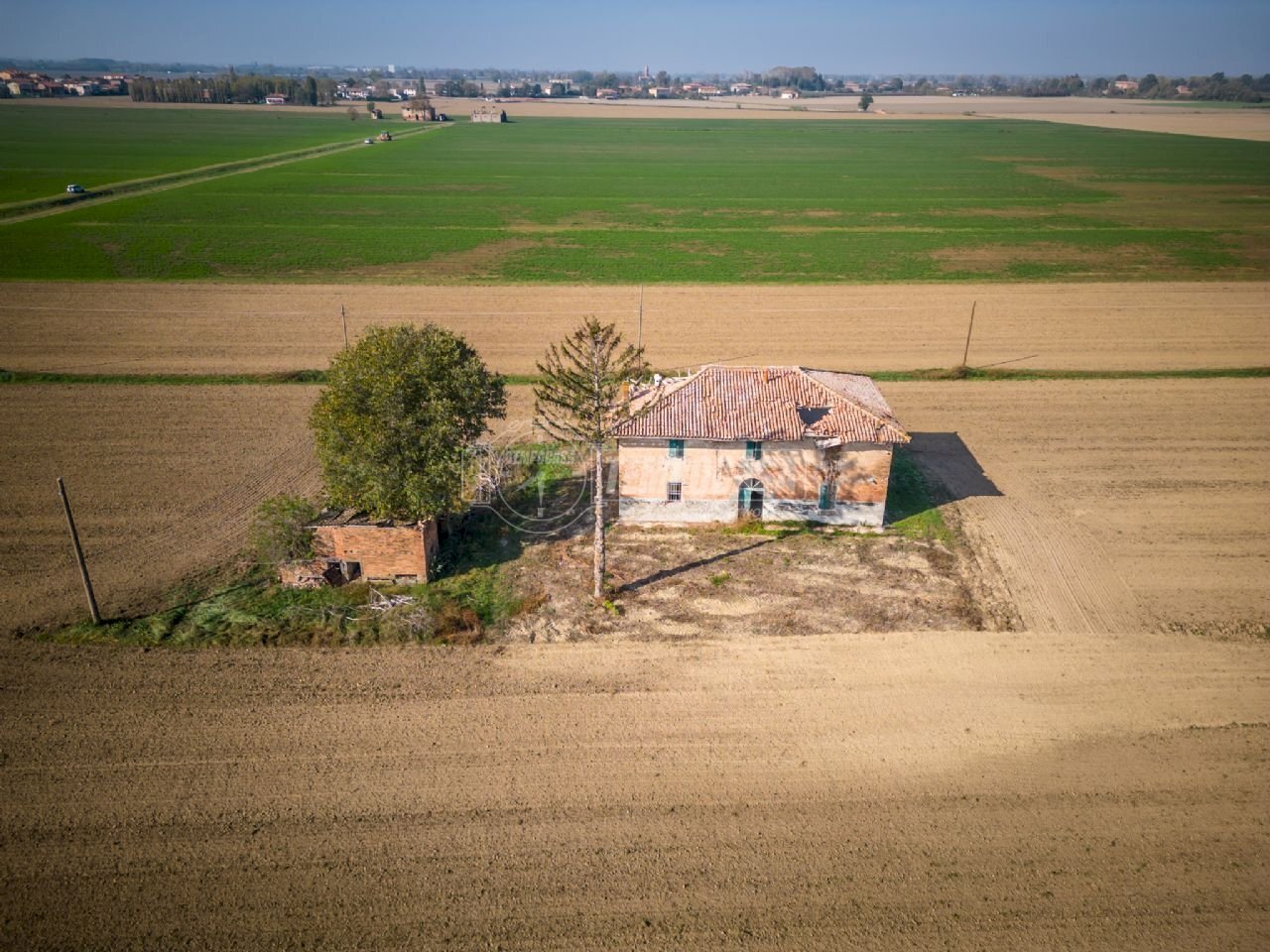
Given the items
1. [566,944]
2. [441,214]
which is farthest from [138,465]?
[441,214]

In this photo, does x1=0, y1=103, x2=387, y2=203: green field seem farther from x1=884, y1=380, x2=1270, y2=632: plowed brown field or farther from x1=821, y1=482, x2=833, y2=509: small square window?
x1=884, y1=380, x2=1270, y2=632: plowed brown field

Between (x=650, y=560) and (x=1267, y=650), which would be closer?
(x=1267, y=650)

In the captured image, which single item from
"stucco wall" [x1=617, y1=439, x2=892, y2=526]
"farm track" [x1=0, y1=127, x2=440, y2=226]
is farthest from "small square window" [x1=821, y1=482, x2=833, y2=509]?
"farm track" [x1=0, y1=127, x2=440, y2=226]

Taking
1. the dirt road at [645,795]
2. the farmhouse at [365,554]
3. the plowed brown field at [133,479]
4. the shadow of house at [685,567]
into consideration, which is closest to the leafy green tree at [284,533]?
the farmhouse at [365,554]

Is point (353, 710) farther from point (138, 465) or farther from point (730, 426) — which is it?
point (138, 465)

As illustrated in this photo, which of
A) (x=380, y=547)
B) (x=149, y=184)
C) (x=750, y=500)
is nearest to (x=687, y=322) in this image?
(x=750, y=500)

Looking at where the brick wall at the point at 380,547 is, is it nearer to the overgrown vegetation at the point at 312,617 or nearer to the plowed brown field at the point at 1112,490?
the overgrown vegetation at the point at 312,617
